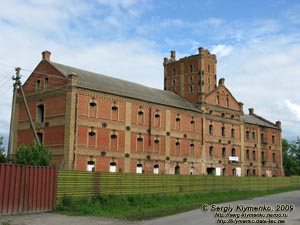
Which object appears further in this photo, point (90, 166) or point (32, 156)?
point (90, 166)

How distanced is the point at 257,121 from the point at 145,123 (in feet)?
90.4

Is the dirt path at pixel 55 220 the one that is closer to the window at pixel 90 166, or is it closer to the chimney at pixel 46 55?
the window at pixel 90 166

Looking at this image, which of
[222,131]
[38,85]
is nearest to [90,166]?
[38,85]

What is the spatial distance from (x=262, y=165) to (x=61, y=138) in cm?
3508

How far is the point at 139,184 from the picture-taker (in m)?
27.4

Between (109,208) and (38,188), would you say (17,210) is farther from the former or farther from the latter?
(109,208)

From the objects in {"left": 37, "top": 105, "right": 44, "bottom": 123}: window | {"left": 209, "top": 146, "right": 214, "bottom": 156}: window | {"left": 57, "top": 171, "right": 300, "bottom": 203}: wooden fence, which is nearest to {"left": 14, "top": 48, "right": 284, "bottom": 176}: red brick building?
{"left": 37, "top": 105, "right": 44, "bottom": 123}: window

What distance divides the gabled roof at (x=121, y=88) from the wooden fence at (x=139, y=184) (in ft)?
38.7

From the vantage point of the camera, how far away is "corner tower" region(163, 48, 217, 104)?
51.8 metres

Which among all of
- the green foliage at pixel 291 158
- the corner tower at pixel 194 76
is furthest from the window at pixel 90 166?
the green foliage at pixel 291 158

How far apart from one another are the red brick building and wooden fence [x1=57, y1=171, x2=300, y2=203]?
780cm

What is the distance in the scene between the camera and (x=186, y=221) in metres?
17.7

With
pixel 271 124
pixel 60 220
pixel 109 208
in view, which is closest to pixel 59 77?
pixel 109 208

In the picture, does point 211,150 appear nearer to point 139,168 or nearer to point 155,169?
point 155,169
